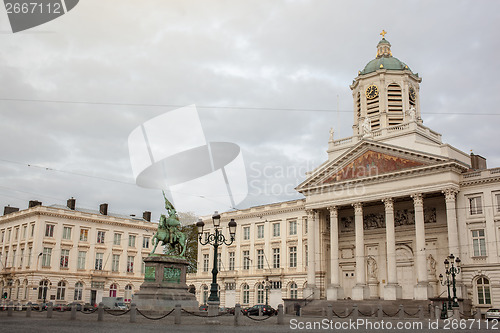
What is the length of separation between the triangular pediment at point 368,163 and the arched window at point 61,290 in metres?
35.4

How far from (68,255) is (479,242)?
51304 mm

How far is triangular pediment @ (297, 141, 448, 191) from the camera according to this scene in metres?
45.8

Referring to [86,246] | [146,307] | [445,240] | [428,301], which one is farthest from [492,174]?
[86,246]

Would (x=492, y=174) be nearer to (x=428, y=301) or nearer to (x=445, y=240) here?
(x=445, y=240)

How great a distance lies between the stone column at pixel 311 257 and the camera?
51347 millimetres

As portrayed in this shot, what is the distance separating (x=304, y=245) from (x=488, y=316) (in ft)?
78.8

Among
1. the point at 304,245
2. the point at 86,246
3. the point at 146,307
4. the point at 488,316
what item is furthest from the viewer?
the point at 86,246

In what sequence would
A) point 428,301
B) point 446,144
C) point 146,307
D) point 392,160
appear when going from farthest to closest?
1. point 392,160
2. point 446,144
3. point 428,301
4. point 146,307

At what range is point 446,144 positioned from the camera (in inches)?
1754

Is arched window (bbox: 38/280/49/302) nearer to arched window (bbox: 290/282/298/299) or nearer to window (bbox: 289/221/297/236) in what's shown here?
arched window (bbox: 290/282/298/299)

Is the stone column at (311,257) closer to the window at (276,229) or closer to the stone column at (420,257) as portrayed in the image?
the window at (276,229)

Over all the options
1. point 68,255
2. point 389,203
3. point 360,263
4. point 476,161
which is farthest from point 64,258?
point 476,161

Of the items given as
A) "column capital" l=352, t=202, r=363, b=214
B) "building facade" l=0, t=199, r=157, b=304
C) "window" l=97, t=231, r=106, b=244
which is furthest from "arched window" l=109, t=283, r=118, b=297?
"column capital" l=352, t=202, r=363, b=214

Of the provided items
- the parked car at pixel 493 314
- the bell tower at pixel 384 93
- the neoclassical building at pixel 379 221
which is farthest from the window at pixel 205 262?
the parked car at pixel 493 314
